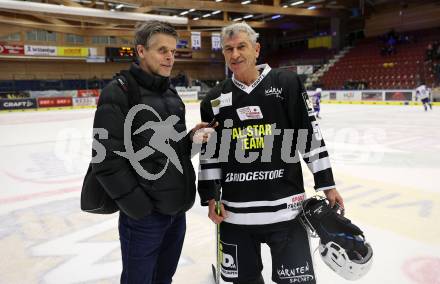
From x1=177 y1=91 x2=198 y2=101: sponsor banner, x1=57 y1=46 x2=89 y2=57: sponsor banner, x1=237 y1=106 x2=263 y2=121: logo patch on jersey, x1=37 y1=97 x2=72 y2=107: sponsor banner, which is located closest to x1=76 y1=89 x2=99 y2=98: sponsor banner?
x1=37 y1=97 x2=72 y2=107: sponsor banner

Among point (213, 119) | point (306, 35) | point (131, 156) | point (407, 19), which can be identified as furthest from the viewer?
point (306, 35)

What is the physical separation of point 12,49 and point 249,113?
25476 millimetres

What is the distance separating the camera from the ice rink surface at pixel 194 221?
2.66m

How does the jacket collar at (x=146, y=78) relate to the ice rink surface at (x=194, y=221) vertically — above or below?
above

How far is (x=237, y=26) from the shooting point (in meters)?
1.89

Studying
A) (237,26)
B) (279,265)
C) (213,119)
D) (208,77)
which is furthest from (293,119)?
(208,77)

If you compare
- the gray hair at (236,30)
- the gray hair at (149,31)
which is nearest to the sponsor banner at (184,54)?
the gray hair at (236,30)

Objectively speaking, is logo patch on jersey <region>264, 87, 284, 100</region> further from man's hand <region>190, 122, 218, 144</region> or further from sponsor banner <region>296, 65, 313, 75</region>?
sponsor banner <region>296, 65, 313, 75</region>

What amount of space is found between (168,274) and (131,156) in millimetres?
703

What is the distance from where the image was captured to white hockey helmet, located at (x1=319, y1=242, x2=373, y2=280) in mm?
1753

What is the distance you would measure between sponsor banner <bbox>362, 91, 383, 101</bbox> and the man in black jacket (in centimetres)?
1919

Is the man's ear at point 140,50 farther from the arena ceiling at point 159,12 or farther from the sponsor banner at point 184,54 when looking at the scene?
the sponsor banner at point 184,54

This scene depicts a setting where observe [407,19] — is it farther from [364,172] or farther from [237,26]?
[237,26]

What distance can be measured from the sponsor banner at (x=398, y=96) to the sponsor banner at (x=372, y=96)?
36cm
